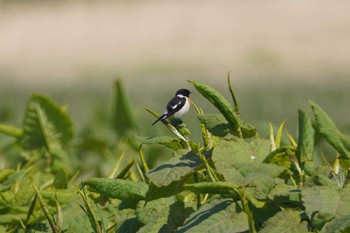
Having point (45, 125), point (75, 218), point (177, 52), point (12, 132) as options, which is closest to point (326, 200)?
point (75, 218)

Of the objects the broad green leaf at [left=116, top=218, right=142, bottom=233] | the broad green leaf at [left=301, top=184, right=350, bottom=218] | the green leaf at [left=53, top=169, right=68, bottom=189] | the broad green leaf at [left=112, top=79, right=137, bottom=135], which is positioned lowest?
the broad green leaf at [left=112, top=79, right=137, bottom=135]

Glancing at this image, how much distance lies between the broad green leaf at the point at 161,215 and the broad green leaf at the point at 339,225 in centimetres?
38

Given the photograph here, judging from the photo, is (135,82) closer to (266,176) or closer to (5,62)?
(5,62)

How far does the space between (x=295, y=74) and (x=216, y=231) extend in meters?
16.6

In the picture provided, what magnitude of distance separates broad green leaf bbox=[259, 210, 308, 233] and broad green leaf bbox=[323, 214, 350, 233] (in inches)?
3.0

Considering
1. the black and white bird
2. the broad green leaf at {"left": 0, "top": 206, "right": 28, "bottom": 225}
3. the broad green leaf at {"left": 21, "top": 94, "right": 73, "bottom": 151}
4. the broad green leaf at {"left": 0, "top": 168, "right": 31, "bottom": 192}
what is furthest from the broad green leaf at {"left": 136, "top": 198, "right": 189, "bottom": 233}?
the broad green leaf at {"left": 21, "top": 94, "right": 73, "bottom": 151}

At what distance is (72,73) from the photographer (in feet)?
69.7

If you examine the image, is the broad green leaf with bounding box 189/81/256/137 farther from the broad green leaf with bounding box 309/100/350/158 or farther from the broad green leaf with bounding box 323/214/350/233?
the broad green leaf with bounding box 323/214/350/233

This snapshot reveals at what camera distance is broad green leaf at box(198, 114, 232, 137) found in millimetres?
2406

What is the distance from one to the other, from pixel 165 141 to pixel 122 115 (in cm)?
179

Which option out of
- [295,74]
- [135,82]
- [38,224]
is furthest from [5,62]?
[38,224]

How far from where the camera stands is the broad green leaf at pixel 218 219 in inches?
85.6

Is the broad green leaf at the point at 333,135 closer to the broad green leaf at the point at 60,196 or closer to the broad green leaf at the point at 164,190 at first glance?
the broad green leaf at the point at 164,190

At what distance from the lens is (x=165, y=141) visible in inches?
97.0
